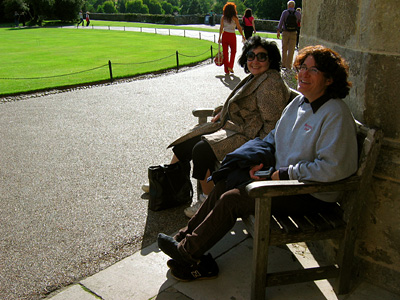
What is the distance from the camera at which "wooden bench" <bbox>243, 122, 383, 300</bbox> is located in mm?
2705

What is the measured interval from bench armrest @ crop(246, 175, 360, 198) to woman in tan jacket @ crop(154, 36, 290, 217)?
120 centimetres

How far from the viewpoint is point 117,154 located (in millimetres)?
6215

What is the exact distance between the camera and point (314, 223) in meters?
2.87

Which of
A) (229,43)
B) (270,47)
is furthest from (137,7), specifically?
(270,47)

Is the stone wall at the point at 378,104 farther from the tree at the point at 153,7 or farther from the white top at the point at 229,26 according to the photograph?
the tree at the point at 153,7

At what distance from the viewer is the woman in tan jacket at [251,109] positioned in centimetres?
392

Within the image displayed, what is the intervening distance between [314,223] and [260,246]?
1.30 feet

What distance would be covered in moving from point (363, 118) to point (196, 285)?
1664 millimetres

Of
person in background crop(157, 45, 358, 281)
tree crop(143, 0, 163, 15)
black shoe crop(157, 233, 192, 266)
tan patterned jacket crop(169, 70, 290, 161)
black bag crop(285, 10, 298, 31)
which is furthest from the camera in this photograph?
tree crop(143, 0, 163, 15)

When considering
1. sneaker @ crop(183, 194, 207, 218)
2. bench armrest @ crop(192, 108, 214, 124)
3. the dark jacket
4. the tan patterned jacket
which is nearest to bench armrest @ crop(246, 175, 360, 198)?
the dark jacket

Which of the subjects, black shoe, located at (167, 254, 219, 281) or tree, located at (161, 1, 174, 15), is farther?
tree, located at (161, 1, 174, 15)

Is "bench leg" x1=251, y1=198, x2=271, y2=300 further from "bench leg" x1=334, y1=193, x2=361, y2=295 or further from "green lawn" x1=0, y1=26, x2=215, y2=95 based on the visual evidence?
"green lawn" x1=0, y1=26, x2=215, y2=95

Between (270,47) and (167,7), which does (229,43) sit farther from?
(167,7)

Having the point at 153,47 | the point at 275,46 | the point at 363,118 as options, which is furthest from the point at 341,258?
the point at 153,47
